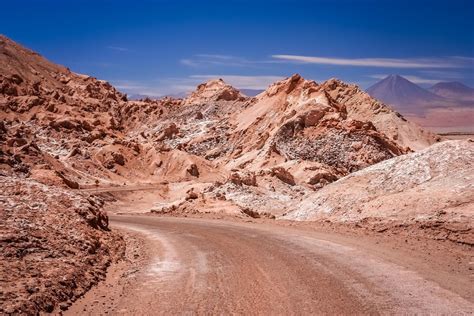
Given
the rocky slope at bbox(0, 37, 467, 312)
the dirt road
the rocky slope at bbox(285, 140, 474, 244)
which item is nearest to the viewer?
the dirt road

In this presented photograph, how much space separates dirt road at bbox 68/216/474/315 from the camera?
803 centimetres

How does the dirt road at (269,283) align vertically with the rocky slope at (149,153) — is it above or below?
below

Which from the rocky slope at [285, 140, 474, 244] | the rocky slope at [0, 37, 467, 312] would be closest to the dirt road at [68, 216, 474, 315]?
the rocky slope at [0, 37, 467, 312]

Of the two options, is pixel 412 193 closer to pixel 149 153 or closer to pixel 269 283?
pixel 269 283

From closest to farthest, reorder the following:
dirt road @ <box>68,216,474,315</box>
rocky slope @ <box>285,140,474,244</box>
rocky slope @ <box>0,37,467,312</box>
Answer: dirt road @ <box>68,216,474,315</box> → rocky slope @ <box>0,37,467,312</box> → rocky slope @ <box>285,140,474,244</box>

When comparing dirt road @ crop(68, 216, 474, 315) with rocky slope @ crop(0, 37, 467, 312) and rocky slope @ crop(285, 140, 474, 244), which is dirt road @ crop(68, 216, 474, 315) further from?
rocky slope @ crop(285, 140, 474, 244)

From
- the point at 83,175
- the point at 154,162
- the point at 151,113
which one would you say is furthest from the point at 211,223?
the point at 151,113

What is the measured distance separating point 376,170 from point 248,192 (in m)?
12.7

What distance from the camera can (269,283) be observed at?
9.48 meters

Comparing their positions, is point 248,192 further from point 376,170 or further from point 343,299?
point 343,299

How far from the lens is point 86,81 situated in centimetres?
9688

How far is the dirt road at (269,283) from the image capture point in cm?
803

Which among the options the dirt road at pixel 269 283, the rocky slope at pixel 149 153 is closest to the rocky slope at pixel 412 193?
the rocky slope at pixel 149 153

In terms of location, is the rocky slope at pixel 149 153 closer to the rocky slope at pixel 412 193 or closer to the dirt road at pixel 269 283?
the rocky slope at pixel 412 193
